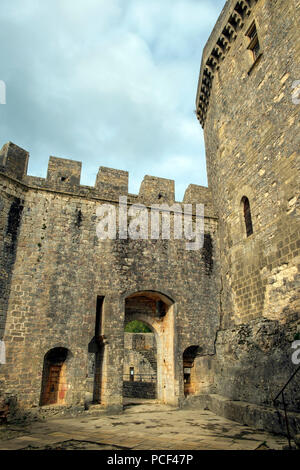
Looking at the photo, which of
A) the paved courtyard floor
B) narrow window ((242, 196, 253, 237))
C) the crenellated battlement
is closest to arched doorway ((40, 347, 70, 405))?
the paved courtyard floor

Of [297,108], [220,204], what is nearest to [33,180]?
[220,204]

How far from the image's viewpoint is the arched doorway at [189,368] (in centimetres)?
1028

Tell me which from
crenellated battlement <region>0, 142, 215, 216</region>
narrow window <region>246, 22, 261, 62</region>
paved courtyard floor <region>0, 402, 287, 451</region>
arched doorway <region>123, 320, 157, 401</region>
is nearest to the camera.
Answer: paved courtyard floor <region>0, 402, 287, 451</region>

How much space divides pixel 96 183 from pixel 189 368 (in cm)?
700

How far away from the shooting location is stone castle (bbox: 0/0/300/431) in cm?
754

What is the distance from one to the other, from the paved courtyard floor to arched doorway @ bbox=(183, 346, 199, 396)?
1.86 m

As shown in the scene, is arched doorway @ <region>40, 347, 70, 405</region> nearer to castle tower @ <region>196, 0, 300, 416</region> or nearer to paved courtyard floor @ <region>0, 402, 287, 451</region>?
paved courtyard floor @ <region>0, 402, 287, 451</region>

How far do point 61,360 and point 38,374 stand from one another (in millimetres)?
833

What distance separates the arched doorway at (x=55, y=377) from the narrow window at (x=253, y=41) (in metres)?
10.5

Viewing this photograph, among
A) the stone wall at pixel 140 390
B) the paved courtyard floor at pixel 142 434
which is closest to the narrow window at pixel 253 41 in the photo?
the paved courtyard floor at pixel 142 434

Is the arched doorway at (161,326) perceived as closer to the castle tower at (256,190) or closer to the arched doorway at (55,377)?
the castle tower at (256,190)

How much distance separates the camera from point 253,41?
9.55 meters

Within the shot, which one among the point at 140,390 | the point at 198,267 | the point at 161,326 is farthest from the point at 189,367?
Answer: the point at 140,390

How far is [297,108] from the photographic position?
7.23 m
